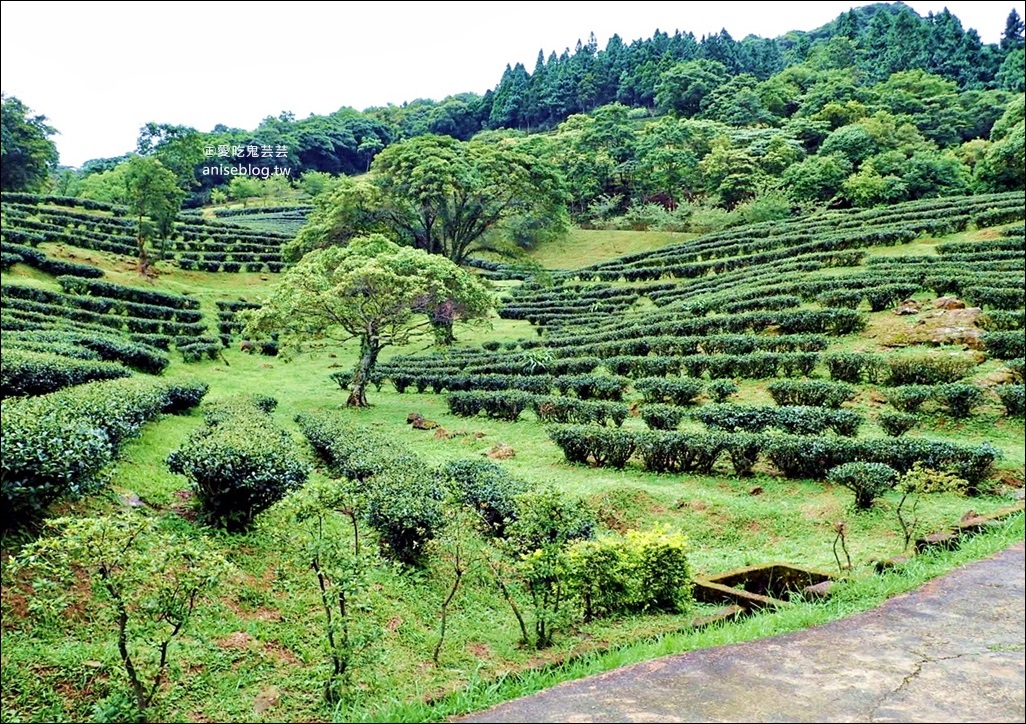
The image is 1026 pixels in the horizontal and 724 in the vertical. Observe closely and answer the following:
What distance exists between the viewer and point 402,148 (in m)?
33.3

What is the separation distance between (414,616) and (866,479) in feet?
21.4

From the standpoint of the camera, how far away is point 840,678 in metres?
4.16

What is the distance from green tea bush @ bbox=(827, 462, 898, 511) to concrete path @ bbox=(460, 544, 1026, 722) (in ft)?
13.1

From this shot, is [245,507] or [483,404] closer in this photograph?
[245,507]

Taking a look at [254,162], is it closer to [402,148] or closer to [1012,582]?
[402,148]

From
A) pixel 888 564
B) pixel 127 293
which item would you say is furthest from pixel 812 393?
pixel 127 293

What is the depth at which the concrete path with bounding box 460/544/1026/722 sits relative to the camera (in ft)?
12.3

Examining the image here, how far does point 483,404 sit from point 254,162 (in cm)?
7659

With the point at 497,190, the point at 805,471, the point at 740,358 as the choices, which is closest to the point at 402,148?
the point at 497,190

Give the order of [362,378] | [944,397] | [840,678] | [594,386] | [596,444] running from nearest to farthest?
[840,678]
[944,397]
[596,444]
[594,386]
[362,378]

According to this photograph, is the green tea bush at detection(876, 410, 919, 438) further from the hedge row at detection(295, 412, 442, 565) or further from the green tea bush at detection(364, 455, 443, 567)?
the green tea bush at detection(364, 455, 443, 567)

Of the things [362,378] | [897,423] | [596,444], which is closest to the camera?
[897,423]

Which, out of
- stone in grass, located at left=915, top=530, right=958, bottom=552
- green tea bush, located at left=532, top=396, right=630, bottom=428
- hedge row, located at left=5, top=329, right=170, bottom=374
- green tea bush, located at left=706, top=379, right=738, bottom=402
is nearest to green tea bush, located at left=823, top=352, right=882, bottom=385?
green tea bush, located at left=706, top=379, right=738, bottom=402

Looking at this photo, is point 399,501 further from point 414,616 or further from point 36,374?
point 36,374
